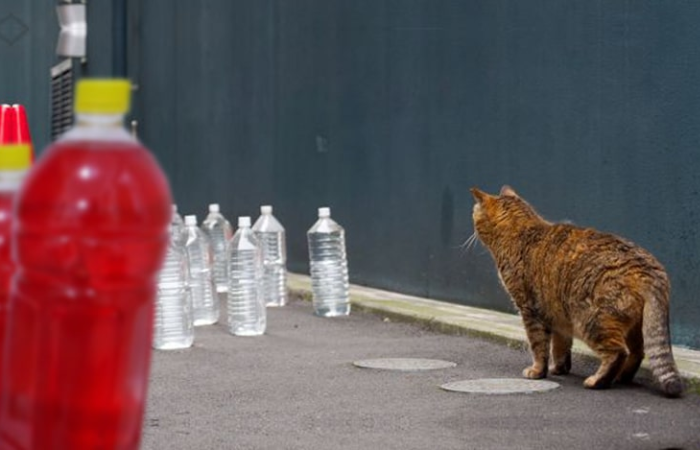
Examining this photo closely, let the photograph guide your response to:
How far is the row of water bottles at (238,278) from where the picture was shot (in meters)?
9.97

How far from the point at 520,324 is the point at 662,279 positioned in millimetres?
2955

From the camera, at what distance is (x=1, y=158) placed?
2.63 m

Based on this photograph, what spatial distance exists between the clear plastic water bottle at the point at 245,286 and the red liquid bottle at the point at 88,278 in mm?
8340

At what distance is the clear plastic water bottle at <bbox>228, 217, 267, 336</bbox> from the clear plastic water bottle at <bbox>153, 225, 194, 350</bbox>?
70 centimetres

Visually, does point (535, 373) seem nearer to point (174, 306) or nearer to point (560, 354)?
point (560, 354)

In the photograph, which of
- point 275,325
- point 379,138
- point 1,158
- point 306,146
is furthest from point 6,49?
point 1,158

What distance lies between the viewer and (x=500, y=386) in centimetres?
779

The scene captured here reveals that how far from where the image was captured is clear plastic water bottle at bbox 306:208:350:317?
1198 centimetres

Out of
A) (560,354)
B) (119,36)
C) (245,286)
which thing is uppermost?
(119,36)

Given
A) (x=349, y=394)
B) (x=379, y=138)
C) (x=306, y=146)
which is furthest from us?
(x=306, y=146)

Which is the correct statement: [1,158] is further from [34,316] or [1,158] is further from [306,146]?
[306,146]

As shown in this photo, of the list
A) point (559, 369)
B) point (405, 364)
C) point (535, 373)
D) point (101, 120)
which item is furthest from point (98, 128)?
point (405, 364)

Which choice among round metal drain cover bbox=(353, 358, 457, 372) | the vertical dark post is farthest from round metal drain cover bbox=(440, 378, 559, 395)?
the vertical dark post

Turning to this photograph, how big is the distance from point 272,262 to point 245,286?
5.90ft
